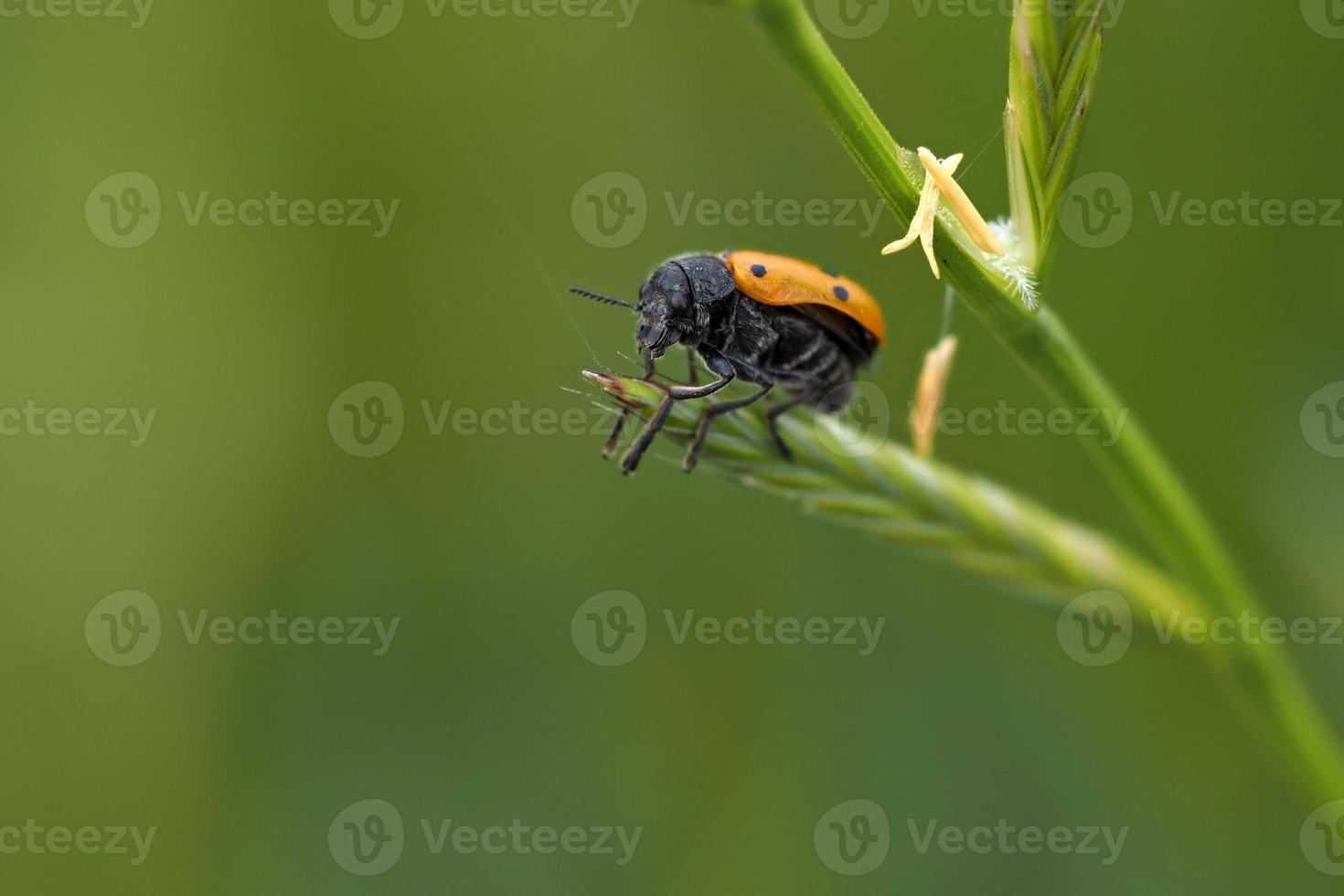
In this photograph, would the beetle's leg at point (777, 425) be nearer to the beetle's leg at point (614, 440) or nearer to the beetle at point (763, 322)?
the beetle's leg at point (614, 440)

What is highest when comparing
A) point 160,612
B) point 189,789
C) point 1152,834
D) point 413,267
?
point 413,267

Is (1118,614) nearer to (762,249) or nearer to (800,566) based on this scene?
(800,566)

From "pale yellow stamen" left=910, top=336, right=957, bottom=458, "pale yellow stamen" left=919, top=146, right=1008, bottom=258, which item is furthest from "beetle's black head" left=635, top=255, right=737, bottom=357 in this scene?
"pale yellow stamen" left=919, top=146, right=1008, bottom=258

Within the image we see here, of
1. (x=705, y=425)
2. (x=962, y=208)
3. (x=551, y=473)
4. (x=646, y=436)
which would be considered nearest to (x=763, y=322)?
(x=646, y=436)

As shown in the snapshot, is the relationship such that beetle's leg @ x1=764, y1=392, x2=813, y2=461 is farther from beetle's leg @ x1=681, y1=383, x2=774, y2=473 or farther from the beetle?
the beetle

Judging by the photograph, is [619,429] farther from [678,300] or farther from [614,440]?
[678,300]

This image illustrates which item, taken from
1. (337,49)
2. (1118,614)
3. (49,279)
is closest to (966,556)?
(1118,614)
